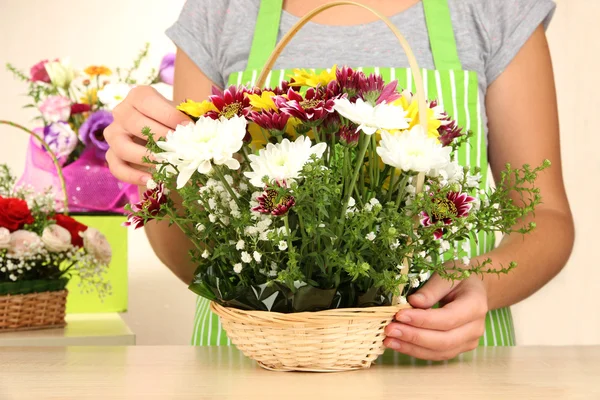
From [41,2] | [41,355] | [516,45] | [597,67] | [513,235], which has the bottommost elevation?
[41,355]

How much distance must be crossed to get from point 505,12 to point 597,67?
5.63ft

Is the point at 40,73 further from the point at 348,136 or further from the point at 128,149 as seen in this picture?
the point at 348,136

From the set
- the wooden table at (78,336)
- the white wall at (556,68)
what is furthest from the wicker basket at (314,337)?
the white wall at (556,68)

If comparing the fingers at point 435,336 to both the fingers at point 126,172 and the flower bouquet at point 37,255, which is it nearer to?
the fingers at point 126,172

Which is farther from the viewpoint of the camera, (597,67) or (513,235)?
(597,67)

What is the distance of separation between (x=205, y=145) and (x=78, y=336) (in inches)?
37.8

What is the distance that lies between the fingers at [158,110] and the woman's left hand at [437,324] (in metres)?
0.26

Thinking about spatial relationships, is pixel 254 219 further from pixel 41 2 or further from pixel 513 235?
pixel 41 2

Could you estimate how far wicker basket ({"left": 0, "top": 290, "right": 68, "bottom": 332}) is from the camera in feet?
4.82

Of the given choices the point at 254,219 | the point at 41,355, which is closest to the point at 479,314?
the point at 254,219

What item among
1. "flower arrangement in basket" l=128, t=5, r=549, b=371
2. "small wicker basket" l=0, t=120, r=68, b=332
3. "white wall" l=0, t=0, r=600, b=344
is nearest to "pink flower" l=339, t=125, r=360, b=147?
"flower arrangement in basket" l=128, t=5, r=549, b=371

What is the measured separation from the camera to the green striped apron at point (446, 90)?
1.01m

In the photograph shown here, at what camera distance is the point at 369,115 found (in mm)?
566

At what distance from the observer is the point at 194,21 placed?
3.60 feet
